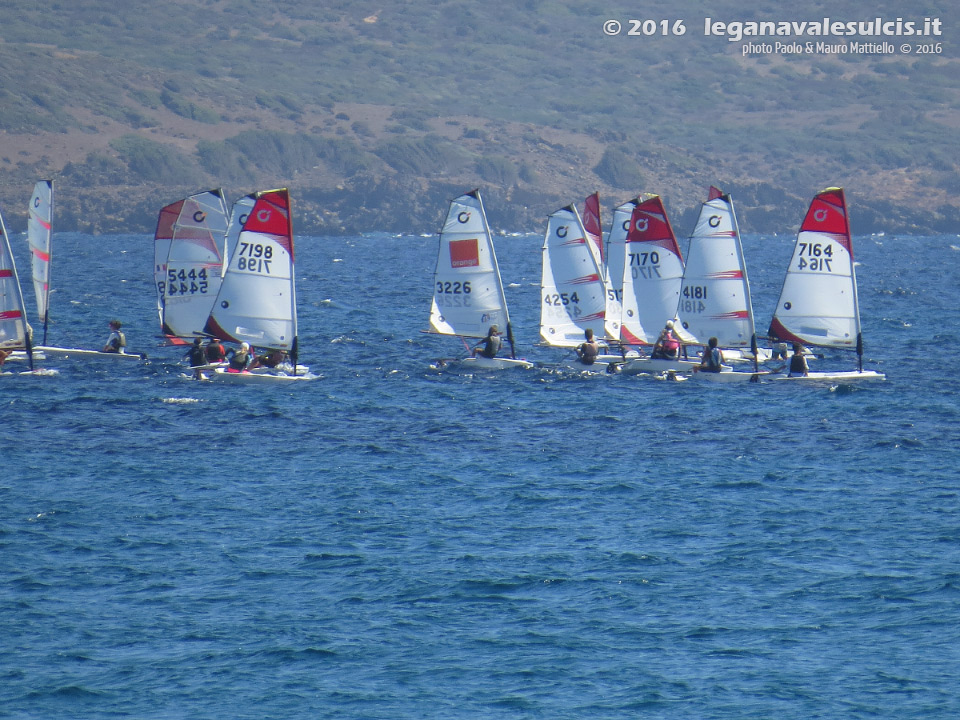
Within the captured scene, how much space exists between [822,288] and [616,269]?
34.0 ft

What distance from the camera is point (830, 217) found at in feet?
159

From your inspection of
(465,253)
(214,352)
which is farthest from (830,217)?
(214,352)

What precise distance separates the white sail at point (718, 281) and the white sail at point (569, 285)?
3896mm

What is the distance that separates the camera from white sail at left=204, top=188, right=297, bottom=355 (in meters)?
46.8

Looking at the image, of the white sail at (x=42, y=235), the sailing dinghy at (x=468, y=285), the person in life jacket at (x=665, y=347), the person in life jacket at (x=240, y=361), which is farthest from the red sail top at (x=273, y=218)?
the person in life jacket at (x=665, y=347)

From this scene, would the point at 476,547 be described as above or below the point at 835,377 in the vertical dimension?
below

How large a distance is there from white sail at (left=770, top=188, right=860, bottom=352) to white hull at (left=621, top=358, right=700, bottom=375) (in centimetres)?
360

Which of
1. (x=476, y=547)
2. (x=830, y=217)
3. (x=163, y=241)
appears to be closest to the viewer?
(x=476, y=547)

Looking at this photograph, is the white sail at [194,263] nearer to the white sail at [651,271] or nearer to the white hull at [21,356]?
the white hull at [21,356]

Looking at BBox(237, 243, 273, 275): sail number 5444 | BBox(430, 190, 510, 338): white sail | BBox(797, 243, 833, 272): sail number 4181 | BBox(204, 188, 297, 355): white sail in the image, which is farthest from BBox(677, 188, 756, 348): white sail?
BBox(237, 243, 273, 275): sail number 5444

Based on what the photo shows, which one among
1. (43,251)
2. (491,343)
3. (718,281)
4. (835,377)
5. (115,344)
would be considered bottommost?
(835,377)

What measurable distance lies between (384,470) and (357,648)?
12056 millimetres

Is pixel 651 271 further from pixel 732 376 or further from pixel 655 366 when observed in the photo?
pixel 732 376

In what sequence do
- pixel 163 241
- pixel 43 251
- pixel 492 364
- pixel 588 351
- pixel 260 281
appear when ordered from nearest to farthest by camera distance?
1. pixel 260 281
2. pixel 492 364
3. pixel 588 351
4. pixel 43 251
5. pixel 163 241
